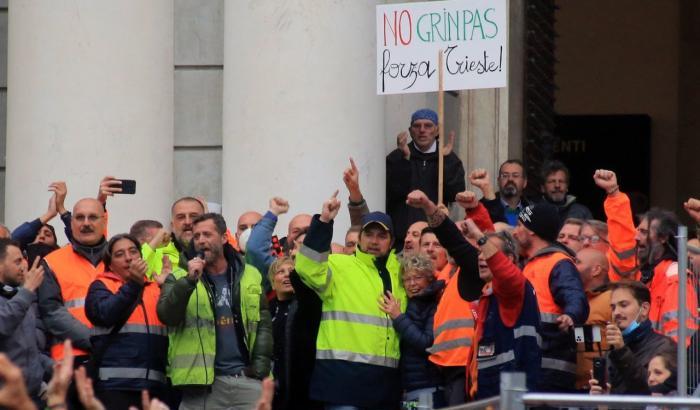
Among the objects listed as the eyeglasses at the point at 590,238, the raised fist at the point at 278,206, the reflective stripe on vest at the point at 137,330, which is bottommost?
the reflective stripe on vest at the point at 137,330

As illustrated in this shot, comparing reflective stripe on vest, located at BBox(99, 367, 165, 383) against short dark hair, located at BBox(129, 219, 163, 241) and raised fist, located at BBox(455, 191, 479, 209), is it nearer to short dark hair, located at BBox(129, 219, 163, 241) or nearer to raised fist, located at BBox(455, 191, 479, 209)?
short dark hair, located at BBox(129, 219, 163, 241)

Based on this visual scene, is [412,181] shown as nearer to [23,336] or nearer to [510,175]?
[510,175]

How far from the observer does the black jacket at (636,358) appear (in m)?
9.49

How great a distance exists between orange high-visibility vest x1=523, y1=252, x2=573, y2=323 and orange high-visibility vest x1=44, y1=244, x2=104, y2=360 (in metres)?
2.52

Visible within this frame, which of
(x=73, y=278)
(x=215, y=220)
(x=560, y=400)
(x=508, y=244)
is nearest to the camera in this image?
(x=560, y=400)

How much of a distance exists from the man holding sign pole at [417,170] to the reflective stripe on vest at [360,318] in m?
2.51

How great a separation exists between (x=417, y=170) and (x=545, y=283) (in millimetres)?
3464

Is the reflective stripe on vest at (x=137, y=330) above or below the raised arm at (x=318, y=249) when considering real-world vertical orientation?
below

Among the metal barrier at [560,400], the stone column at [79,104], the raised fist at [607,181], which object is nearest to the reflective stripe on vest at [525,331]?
the raised fist at [607,181]

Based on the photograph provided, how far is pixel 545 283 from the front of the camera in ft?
35.2

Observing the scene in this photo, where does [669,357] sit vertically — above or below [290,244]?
below

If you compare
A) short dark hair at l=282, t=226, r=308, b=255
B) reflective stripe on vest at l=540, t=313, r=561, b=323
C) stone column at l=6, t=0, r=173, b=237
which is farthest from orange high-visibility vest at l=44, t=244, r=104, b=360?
reflective stripe on vest at l=540, t=313, r=561, b=323

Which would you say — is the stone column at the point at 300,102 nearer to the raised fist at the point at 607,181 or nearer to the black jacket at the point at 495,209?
the black jacket at the point at 495,209

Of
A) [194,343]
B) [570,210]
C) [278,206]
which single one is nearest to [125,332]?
[194,343]
